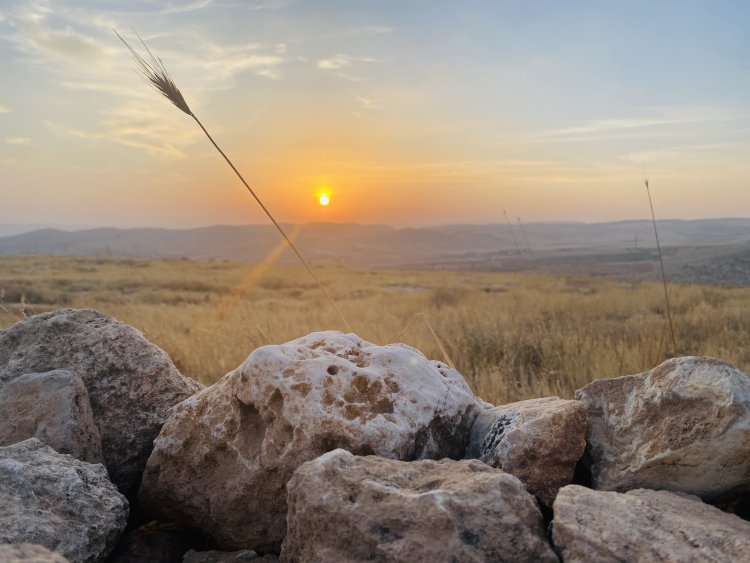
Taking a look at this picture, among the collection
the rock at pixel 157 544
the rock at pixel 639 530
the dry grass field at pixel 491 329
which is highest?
the rock at pixel 639 530

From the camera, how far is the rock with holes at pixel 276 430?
208 centimetres

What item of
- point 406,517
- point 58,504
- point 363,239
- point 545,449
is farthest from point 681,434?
point 363,239

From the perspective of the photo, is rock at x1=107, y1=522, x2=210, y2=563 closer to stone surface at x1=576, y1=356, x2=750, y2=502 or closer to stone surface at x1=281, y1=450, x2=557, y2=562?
stone surface at x1=281, y1=450, x2=557, y2=562

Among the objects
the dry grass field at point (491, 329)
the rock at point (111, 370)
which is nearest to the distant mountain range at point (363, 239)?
the dry grass field at point (491, 329)

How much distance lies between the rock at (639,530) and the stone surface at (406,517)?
8cm

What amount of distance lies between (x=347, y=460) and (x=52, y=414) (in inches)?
48.8

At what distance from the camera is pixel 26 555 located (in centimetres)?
130

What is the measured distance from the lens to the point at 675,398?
2027mm

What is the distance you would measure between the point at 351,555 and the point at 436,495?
10.7 inches

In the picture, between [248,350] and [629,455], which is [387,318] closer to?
[248,350]

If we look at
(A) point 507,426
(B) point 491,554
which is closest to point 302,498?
(B) point 491,554

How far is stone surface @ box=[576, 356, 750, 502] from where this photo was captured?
6.15 ft

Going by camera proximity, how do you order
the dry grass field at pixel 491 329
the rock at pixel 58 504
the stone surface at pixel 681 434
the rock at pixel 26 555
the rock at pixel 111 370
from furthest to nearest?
1. the dry grass field at pixel 491 329
2. the rock at pixel 111 370
3. the stone surface at pixel 681 434
4. the rock at pixel 58 504
5. the rock at pixel 26 555

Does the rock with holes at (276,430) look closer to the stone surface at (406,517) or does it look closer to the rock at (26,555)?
the stone surface at (406,517)
